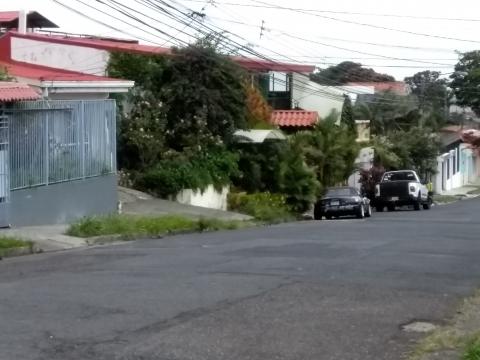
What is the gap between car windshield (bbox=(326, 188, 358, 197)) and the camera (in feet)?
131

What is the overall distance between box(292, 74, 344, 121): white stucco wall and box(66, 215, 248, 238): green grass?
991 inches

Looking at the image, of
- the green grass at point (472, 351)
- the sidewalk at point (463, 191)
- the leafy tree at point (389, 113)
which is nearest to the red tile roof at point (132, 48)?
the leafy tree at point (389, 113)

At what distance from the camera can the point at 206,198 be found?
35.9 metres

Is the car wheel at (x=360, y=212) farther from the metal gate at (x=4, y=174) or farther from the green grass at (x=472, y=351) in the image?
the green grass at (x=472, y=351)

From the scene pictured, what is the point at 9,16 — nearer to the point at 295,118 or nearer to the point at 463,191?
the point at 295,118

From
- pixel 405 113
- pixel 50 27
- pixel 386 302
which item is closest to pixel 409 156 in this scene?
pixel 405 113

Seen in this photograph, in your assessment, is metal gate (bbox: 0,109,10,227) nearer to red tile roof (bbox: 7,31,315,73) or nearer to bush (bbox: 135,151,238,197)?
bush (bbox: 135,151,238,197)

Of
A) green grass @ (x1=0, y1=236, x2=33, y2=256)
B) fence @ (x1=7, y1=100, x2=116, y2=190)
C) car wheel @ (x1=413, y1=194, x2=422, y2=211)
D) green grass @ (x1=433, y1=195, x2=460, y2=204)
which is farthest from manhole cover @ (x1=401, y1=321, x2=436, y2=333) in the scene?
green grass @ (x1=433, y1=195, x2=460, y2=204)

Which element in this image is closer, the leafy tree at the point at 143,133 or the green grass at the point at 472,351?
the green grass at the point at 472,351

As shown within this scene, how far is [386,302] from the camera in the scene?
12.0 meters

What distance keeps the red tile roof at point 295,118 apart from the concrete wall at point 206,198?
9423 millimetres

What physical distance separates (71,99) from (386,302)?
17.0m

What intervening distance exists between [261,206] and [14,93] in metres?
15.5

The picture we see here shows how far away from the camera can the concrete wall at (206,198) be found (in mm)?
34656
